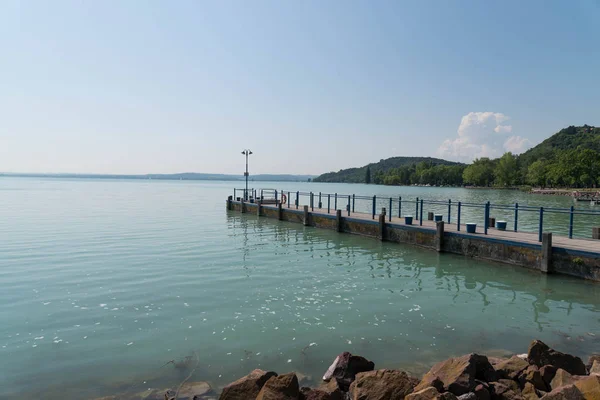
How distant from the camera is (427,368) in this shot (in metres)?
7.25

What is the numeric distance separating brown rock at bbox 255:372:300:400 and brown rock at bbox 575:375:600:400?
3.54m

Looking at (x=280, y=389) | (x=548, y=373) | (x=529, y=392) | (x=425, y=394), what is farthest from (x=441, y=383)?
(x=280, y=389)

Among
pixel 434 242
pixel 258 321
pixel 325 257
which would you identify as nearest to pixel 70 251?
pixel 325 257

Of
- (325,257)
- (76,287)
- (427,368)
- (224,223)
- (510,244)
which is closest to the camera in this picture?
(427,368)

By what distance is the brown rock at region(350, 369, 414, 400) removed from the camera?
18.4 ft

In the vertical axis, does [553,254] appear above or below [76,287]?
above

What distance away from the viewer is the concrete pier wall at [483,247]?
1310 cm

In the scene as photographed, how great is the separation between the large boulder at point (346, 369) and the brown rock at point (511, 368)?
193 cm

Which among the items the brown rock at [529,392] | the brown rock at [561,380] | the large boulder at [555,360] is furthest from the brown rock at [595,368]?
the brown rock at [529,392]

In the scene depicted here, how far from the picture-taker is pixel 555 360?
664 cm

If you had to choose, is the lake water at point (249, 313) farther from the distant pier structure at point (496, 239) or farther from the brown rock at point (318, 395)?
the brown rock at point (318, 395)

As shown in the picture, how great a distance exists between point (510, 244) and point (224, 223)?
19981 mm

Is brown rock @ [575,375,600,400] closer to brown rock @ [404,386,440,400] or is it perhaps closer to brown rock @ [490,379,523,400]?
brown rock @ [490,379,523,400]

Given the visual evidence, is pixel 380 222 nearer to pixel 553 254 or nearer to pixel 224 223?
pixel 553 254
